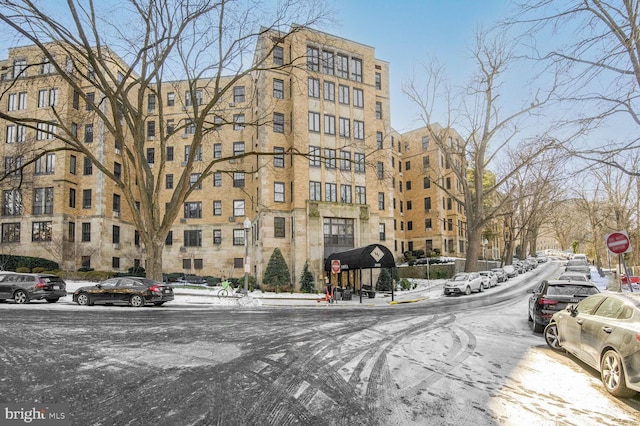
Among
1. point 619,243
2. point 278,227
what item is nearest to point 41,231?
point 278,227

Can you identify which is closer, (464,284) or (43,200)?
(464,284)

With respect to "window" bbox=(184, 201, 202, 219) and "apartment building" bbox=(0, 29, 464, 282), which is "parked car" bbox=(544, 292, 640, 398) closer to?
"apartment building" bbox=(0, 29, 464, 282)

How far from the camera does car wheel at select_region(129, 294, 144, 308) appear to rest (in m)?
A: 18.6

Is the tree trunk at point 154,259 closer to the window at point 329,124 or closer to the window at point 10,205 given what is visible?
the window at point 329,124

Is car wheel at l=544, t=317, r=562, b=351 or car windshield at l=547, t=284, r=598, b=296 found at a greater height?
car windshield at l=547, t=284, r=598, b=296

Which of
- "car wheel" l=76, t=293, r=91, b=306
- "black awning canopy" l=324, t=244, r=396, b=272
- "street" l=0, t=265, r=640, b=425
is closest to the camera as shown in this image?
"street" l=0, t=265, r=640, b=425

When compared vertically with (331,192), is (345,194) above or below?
below

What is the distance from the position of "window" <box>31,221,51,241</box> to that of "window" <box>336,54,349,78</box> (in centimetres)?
2964

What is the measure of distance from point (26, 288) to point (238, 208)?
78.9 feet

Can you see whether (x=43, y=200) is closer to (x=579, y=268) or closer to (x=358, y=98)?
(x=358, y=98)

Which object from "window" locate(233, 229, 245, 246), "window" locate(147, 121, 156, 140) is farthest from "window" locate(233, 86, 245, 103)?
"window" locate(233, 229, 245, 246)

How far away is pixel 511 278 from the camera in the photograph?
46844 mm

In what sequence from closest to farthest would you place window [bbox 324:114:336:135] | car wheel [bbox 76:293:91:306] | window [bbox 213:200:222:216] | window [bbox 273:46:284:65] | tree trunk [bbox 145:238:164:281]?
car wheel [bbox 76:293:91:306], tree trunk [bbox 145:238:164:281], window [bbox 273:46:284:65], window [bbox 324:114:336:135], window [bbox 213:200:222:216]

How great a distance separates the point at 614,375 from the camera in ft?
19.4
